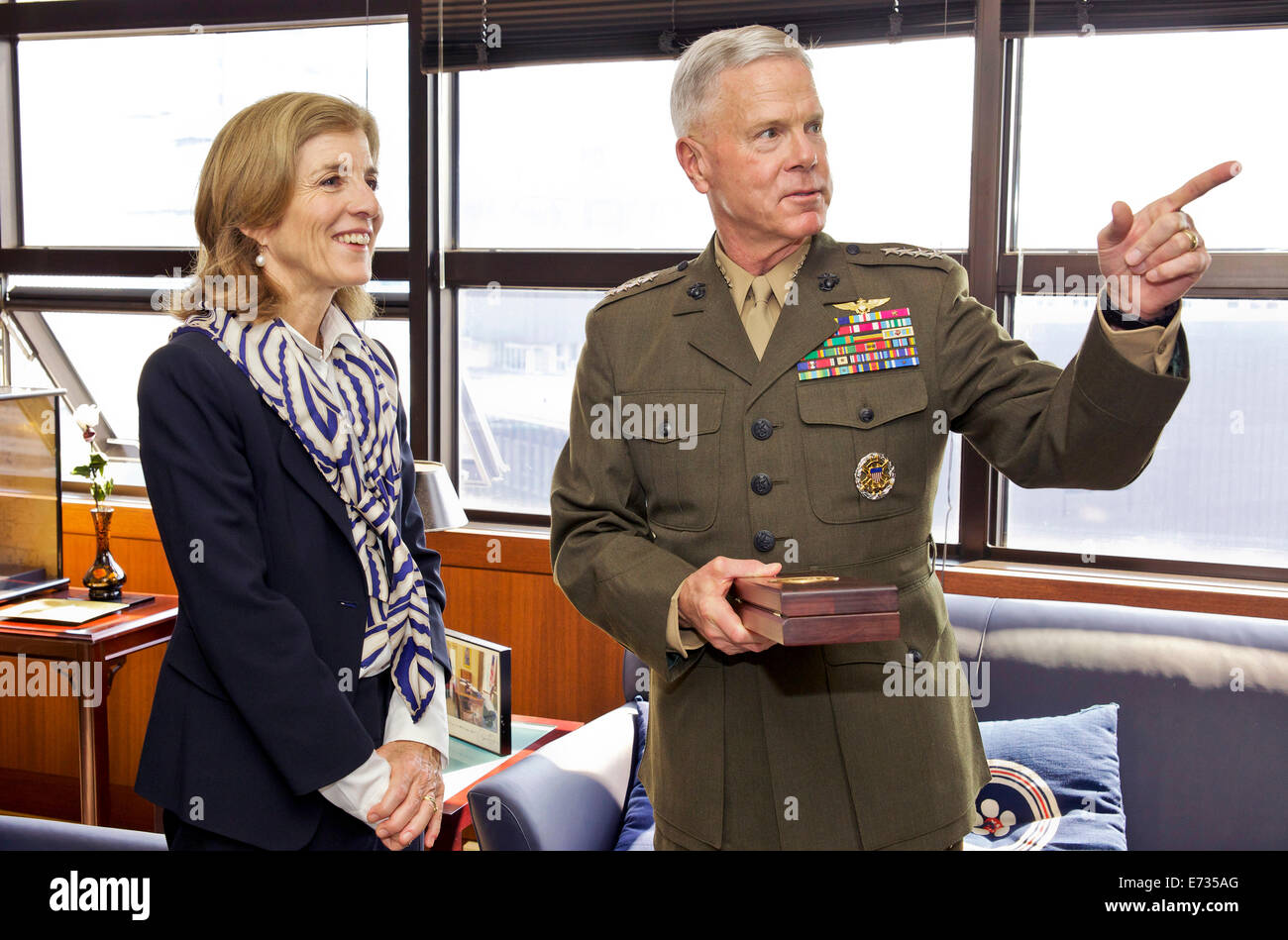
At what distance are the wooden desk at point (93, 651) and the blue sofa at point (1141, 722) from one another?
1.30 m

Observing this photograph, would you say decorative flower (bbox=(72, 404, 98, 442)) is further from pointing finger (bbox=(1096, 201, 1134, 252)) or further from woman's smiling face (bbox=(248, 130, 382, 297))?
pointing finger (bbox=(1096, 201, 1134, 252))

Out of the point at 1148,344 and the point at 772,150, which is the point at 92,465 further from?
the point at 1148,344

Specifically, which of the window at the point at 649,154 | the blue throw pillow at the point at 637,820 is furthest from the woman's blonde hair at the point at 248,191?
the window at the point at 649,154

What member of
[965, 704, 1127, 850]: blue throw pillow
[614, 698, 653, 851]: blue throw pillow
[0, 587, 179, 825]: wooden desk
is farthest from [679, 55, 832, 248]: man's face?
[0, 587, 179, 825]: wooden desk

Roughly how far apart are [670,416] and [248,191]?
613mm

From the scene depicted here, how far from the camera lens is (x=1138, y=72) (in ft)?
9.48

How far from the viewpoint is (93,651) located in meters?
2.86

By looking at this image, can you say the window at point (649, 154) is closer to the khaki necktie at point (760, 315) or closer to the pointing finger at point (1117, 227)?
the khaki necktie at point (760, 315)

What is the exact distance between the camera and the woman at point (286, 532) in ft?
4.24

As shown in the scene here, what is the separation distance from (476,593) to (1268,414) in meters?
2.26

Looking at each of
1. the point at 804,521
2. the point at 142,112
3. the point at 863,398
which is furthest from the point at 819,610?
the point at 142,112
